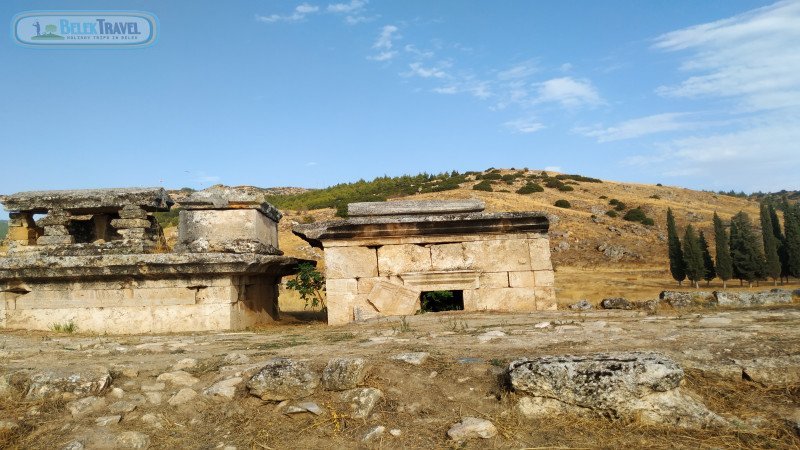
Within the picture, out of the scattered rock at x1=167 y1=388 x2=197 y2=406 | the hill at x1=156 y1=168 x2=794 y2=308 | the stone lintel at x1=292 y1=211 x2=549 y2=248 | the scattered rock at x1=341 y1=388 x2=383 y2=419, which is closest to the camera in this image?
the scattered rock at x1=341 y1=388 x2=383 y2=419

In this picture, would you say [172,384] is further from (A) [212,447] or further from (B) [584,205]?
(B) [584,205]

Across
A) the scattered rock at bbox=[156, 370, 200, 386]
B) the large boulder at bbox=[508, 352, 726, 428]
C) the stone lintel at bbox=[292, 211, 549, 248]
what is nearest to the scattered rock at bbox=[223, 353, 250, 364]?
the scattered rock at bbox=[156, 370, 200, 386]

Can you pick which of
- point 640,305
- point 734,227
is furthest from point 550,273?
point 734,227

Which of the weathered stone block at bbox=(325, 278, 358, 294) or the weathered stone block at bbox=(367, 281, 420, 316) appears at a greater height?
the weathered stone block at bbox=(325, 278, 358, 294)

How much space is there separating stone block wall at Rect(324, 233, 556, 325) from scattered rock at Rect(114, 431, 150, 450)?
448cm

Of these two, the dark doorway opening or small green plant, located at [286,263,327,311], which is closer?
the dark doorway opening

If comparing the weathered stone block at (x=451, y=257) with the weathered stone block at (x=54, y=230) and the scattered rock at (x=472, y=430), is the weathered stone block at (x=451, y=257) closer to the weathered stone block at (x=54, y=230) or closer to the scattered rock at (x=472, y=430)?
the scattered rock at (x=472, y=430)

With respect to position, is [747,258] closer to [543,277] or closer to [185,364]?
[543,277]

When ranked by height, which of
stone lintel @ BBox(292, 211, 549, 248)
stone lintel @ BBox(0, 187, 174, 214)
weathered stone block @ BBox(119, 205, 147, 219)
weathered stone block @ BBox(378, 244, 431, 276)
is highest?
stone lintel @ BBox(0, 187, 174, 214)

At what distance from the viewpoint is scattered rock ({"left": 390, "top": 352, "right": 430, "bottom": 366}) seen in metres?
3.81

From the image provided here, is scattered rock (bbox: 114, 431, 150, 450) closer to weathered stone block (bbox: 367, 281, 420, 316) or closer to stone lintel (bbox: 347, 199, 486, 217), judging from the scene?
weathered stone block (bbox: 367, 281, 420, 316)

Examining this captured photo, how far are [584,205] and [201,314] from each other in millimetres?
42969

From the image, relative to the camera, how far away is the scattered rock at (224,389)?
355cm

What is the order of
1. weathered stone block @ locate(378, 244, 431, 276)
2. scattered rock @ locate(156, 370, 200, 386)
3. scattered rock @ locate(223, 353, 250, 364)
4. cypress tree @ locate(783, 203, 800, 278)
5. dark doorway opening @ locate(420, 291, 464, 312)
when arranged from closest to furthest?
scattered rock @ locate(156, 370, 200, 386) < scattered rock @ locate(223, 353, 250, 364) < weathered stone block @ locate(378, 244, 431, 276) < dark doorway opening @ locate(420, 291, 464, 312) < cypress tree @ locate(783, 203, 800, 278)
